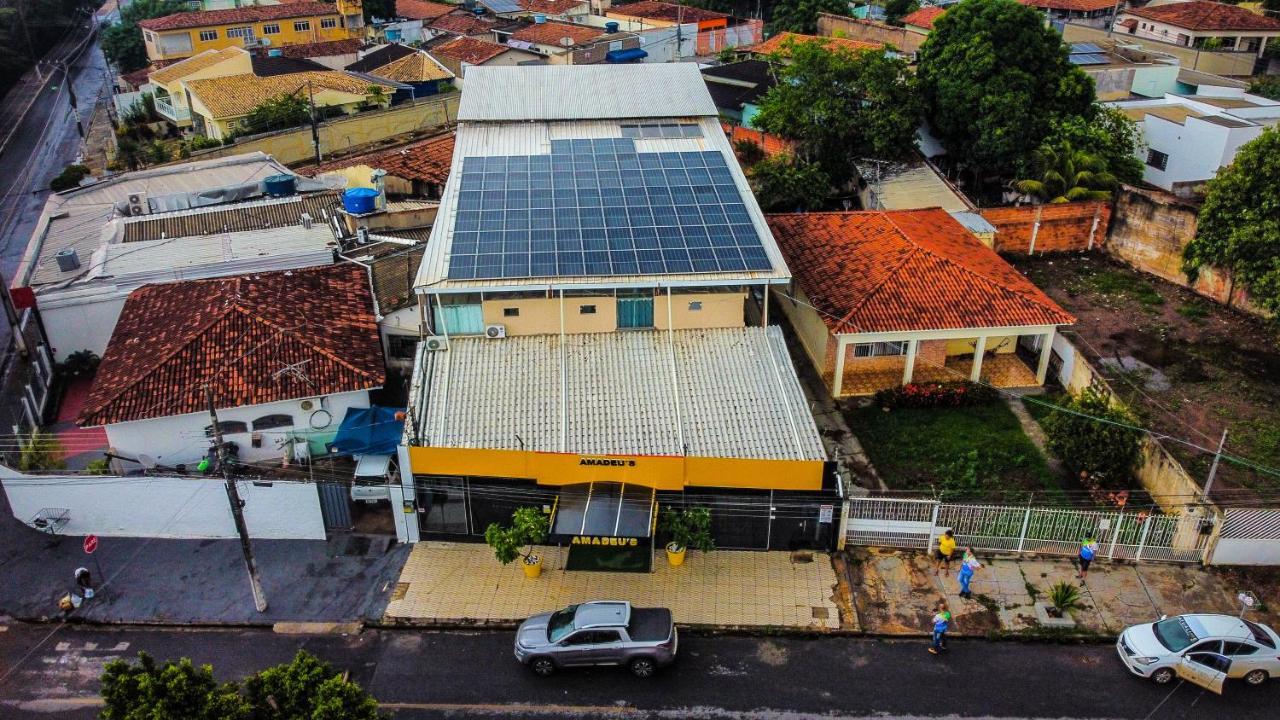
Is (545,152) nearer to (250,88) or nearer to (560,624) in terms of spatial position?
(560,624)

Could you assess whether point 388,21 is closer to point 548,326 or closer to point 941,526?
point 548,326

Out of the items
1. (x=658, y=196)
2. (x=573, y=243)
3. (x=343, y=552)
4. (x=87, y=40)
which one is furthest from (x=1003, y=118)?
(x=87, y=40)

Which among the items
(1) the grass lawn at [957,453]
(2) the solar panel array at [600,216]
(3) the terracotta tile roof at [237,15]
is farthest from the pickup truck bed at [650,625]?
(3) the terracotta tile roof at [237,15]

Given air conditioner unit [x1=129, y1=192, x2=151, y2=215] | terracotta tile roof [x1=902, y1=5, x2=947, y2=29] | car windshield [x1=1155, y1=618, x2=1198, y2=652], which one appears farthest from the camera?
terracotta tile roof [x1=902, y1=5, x2=947, y2=29]

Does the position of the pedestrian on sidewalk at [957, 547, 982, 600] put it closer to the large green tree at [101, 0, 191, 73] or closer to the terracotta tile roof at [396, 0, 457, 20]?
the terracotta tile roof at [396, 0, 457, 20]

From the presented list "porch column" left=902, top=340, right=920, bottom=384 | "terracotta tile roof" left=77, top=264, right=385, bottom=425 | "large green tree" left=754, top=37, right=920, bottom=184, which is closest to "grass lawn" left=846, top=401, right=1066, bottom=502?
"porch column" left=902, top=340, right=920, bottom=384

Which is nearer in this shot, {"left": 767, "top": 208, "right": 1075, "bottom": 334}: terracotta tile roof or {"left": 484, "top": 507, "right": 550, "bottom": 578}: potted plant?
{"left": 484, "top": 507, "right": 550, "bottom": 578}: potted plant

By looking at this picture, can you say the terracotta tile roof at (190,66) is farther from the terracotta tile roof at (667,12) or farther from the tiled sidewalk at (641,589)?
the tiled sidewalk at (641,589)
